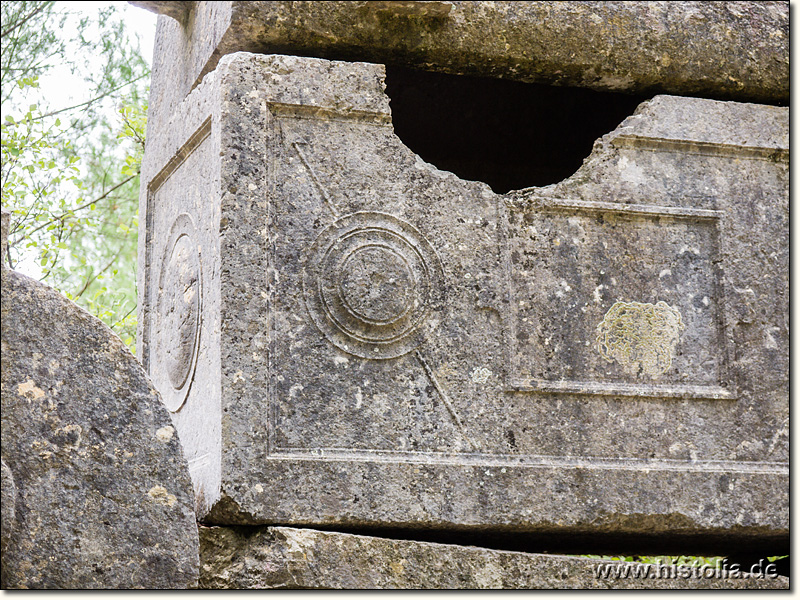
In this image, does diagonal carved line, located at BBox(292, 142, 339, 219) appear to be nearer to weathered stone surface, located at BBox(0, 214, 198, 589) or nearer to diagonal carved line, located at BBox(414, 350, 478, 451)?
diagonal carved line, located at BBox(414, 350, 478, 451)

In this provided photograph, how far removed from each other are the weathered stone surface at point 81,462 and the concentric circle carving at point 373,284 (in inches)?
32.3

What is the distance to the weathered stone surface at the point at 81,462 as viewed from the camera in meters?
2.28

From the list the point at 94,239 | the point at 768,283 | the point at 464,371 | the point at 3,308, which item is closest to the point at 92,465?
the point at 3,308

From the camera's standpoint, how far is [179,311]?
3.60m

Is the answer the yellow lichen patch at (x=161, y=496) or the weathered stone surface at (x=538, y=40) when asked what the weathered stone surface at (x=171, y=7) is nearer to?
the weathered stone surface at (x=538, y=40)

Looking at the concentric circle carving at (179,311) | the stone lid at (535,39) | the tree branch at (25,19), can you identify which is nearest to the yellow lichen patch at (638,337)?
the stone lid at (535,39)

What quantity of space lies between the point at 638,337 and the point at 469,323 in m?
0.61

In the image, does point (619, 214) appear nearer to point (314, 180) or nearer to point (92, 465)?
point (314, 180)

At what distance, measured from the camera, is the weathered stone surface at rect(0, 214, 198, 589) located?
228cm

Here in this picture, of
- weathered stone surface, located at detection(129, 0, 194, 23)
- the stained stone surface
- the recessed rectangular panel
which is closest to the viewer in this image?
the stained stone surface

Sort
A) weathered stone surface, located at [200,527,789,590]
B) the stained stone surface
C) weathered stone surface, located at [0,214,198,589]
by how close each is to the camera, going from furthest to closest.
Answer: the stained stone surface
weathered stone surface, located at [200,527,789,590]
weathered stone surface, located at [0,214,198,589]

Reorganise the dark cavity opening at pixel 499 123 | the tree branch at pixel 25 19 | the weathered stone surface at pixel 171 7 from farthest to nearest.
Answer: the tree branch at pixel 25 19 < the dark cavity opening at pixel 499 123 < the weathered stone surface at pixel 171 7

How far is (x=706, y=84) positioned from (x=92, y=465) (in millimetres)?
2605

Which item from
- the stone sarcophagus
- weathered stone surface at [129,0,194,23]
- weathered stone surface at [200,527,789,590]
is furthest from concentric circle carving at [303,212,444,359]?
weathered stone surface at [129,0,194,23]
